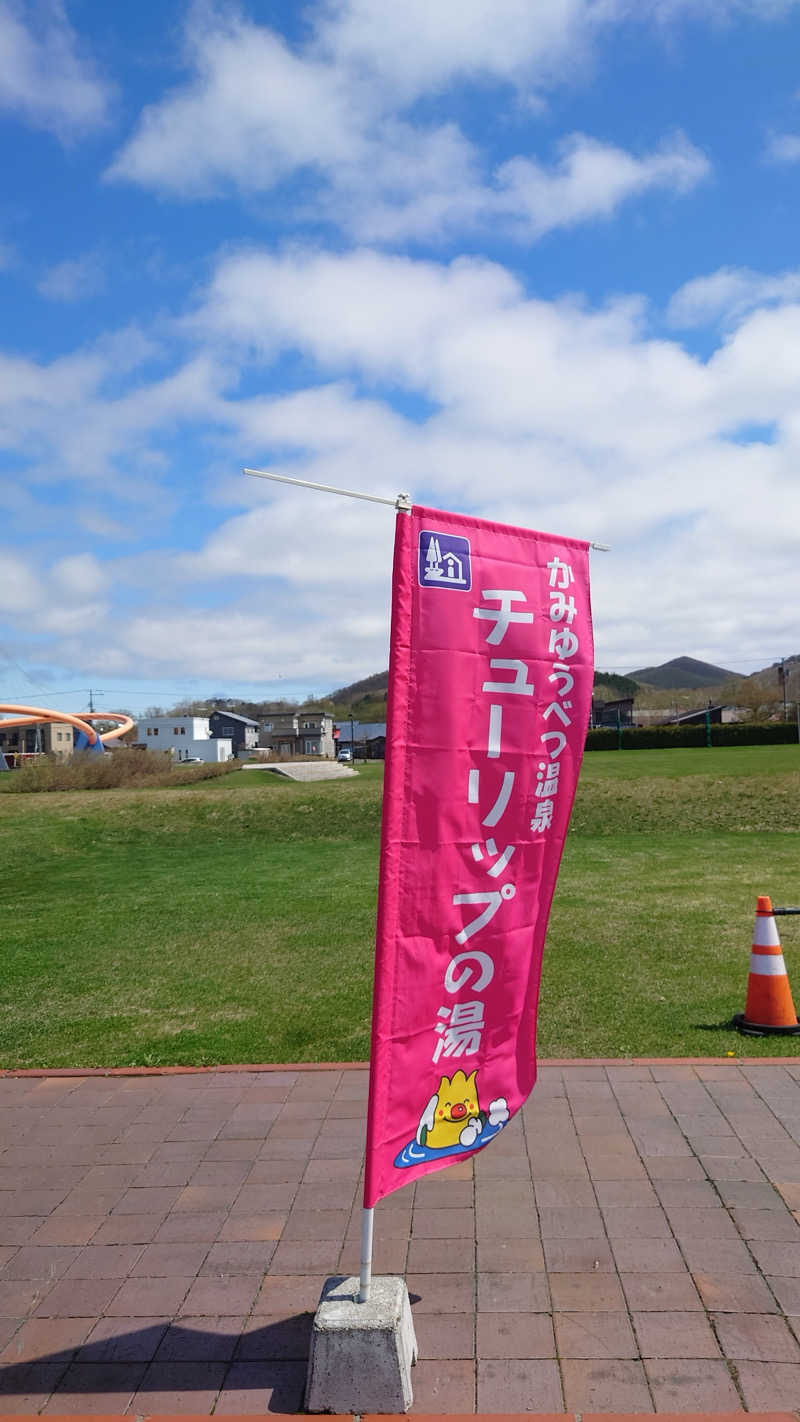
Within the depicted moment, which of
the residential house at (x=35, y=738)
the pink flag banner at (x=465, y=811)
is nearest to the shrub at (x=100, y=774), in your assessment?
the pink flag banner at (x=465, y=811)

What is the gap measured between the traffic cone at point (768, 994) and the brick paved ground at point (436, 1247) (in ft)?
2.68

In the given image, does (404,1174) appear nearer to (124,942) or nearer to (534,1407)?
(534,1407)

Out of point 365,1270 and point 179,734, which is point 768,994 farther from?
point 179,734

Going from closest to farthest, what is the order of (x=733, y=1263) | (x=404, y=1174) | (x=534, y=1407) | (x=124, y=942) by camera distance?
(x=534, y=1407)
(x=404, y=1174)
(x=733, y=1263)
(x=124, y=942)

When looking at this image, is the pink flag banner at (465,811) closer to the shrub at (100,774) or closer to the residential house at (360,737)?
the shrub at (100,774)

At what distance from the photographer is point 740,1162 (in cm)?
460

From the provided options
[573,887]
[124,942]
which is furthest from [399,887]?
[573,887]

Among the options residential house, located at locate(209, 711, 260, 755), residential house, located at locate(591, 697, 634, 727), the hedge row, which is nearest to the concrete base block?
the hedge row

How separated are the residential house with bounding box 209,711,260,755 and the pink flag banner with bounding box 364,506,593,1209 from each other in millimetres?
109183

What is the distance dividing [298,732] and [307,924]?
10379 cm

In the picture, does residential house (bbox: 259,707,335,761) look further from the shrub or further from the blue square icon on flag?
the blue square icon on flag

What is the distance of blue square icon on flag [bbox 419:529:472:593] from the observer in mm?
3152

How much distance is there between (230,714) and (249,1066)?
10985 cm

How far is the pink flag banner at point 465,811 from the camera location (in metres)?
3.14
